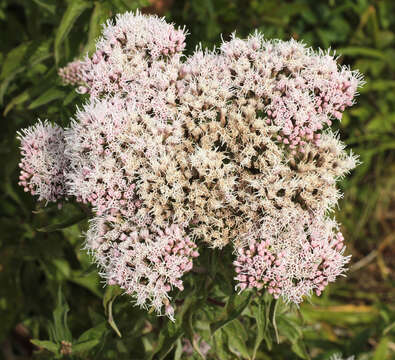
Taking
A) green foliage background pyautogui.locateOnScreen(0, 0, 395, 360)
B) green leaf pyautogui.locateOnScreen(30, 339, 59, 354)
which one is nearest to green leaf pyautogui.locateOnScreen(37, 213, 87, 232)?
green foliage background pyautogui.locateOnScreen(0, 0, 395, 360)

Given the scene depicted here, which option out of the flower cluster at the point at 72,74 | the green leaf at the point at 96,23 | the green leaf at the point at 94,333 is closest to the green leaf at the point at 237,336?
the green leaf at the point at 94,333

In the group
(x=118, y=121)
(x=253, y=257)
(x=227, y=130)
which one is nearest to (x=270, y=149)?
(x=227, y=130)

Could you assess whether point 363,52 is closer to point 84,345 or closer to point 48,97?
point 48,97

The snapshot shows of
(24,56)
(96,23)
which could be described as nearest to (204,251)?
(96,23)

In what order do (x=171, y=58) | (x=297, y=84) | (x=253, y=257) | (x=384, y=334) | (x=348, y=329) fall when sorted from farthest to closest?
(x=348, y=329) < (x=384, y=334) < (x=171, y=58) < (x=297, y=84) < (x=253, y=257)

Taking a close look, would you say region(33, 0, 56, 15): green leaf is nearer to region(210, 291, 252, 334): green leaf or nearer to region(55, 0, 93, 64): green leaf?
region(55, 0, 93, 64): green leaf

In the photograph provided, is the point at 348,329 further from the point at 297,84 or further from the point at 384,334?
the point at 297,84
